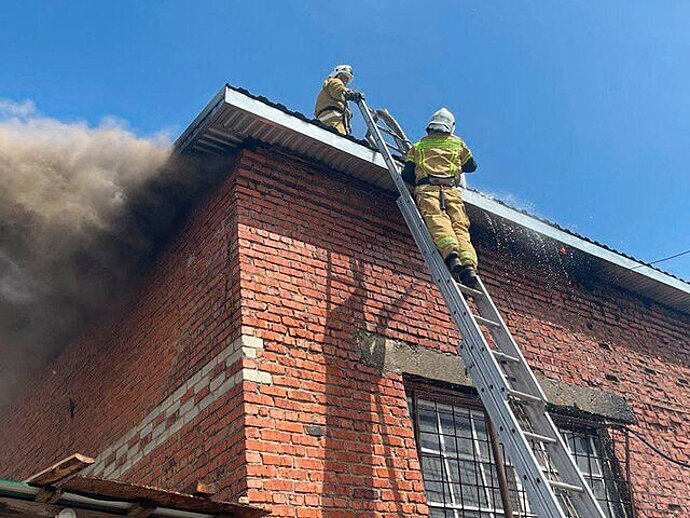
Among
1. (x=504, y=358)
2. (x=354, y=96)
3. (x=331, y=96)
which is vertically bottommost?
(x=504, y=358)

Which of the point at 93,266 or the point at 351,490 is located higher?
the point at 93,266

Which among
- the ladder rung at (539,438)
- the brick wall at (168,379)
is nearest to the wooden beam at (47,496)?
the brick wall at (168,379)

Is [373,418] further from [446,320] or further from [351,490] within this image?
[446,320]

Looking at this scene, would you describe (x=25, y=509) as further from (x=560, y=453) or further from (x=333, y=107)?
(x=333, y=107)

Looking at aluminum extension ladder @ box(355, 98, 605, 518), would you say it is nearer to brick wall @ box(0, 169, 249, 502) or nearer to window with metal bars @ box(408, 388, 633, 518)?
window with metal bars @ box(408, 388, 633, 518)

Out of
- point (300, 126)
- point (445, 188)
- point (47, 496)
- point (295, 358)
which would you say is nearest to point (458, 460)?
point (295, 358)

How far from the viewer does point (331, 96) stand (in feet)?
28.6

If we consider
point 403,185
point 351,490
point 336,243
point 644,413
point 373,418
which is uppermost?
point 403,185

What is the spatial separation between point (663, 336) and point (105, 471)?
6.63m

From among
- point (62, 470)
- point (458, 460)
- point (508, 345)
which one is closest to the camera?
point (62, 470)

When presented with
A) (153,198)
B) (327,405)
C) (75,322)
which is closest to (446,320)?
(327,405)

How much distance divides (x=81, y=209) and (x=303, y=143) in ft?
6.81

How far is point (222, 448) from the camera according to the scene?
15.4 ft

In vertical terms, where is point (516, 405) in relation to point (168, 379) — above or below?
below
